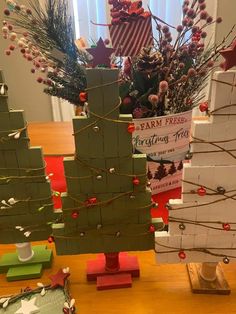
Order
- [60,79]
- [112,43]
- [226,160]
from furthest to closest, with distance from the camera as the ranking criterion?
[60,79], [112,43], [226,160]

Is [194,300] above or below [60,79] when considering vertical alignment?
below

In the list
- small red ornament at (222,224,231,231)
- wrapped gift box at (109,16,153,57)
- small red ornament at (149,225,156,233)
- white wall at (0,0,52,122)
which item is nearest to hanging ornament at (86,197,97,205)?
small red ornament at (149,225,156,233)

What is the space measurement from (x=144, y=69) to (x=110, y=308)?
464mm

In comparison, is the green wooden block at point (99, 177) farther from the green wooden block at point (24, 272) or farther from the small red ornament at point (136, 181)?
the green wooden block at point (24, 272)

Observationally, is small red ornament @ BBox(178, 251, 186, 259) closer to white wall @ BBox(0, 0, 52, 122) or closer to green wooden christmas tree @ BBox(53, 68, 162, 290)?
green wooden christmas tree @ BBox(53, 68, 162, 290)

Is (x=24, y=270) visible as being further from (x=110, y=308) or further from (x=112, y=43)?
(x=112, y=43)

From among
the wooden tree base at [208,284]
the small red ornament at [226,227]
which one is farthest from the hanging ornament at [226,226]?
the wooden tree base at [208,284]

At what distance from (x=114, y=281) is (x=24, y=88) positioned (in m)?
1.89

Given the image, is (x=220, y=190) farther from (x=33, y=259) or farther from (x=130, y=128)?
(x=33, y=259)

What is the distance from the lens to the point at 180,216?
0.49 m

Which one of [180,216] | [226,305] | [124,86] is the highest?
[124,86]

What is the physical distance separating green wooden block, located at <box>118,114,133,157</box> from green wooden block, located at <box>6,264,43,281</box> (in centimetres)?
28

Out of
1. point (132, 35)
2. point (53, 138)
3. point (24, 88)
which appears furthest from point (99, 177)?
point (24, 88)

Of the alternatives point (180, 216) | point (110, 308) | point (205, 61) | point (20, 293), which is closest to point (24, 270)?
point (20, 293)
